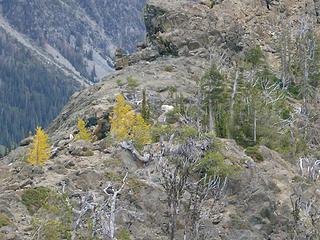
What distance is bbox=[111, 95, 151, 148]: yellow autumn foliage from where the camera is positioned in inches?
2198

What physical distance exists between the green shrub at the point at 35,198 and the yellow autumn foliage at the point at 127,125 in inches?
608

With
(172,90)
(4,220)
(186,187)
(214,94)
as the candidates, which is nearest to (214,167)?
(186,187)

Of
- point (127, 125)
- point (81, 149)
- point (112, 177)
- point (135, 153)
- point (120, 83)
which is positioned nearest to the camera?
point (112, 177)

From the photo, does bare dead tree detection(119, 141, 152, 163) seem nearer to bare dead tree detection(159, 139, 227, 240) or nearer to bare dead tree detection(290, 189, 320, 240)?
bare dead tree detection(159, 139, 227, 240)

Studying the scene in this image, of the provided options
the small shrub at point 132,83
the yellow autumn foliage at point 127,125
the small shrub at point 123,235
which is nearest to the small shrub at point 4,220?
the small shrub at point 123,235

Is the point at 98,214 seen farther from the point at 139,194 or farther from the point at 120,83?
the point at 120,83

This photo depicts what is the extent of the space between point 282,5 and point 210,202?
80561 millimetres

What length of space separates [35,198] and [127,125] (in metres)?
28.5

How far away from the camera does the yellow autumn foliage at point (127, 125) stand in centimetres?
5583

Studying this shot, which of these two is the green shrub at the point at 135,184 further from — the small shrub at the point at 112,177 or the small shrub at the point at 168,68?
the small shrub at the point at 168,68

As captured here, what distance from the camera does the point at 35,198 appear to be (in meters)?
37.5

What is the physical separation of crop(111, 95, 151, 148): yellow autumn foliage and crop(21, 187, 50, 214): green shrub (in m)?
15.4

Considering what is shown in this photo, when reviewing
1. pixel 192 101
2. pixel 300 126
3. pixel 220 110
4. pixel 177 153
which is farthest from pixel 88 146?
pixel 300 126

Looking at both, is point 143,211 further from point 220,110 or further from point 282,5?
point 282,5
